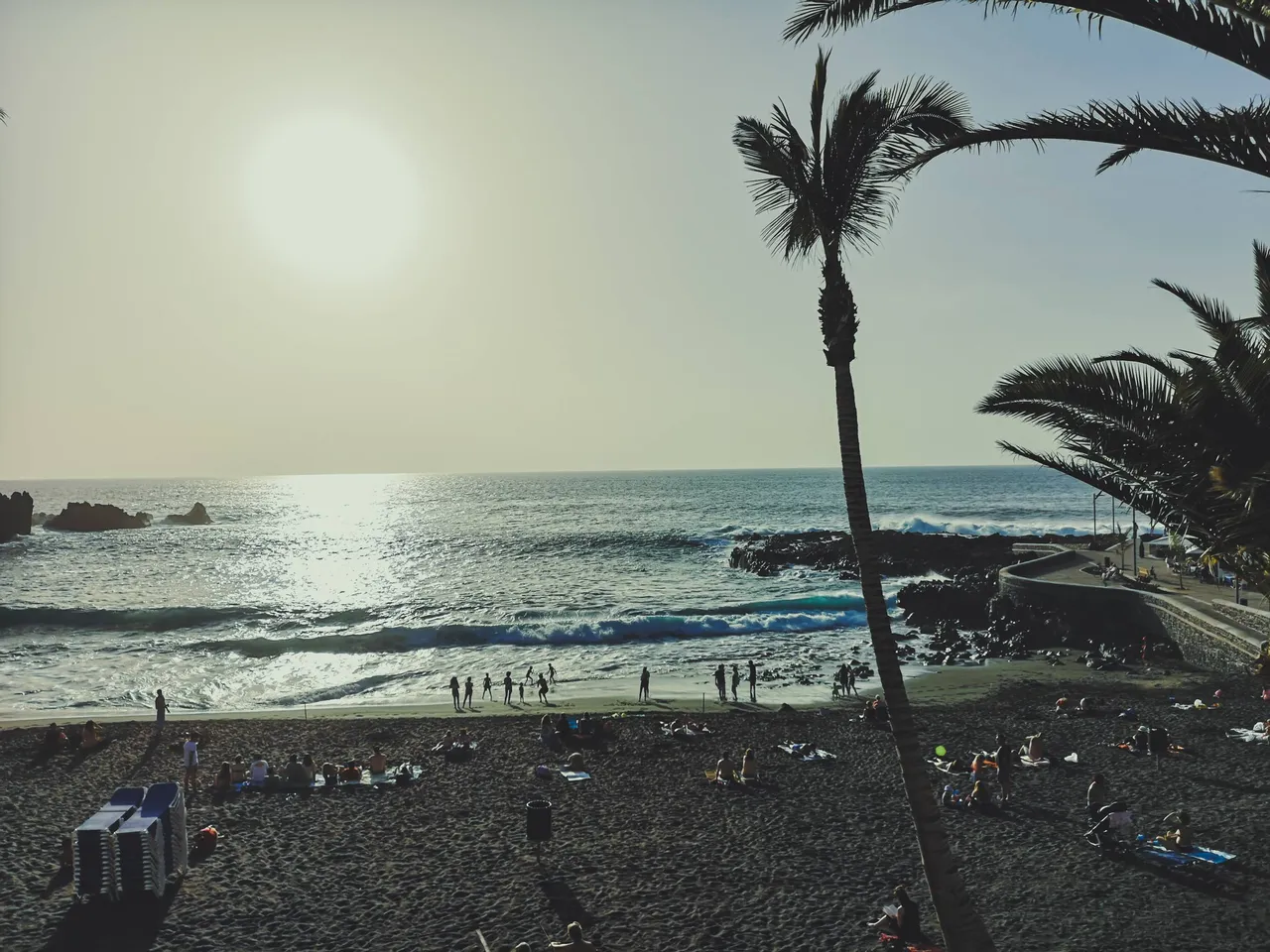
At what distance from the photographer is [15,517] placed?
340 feet

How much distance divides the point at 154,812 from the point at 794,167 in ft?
43.4

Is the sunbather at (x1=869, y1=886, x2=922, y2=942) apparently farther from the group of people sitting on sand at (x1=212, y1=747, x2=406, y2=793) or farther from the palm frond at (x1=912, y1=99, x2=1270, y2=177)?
the group of people sitting on sand at (x1=212, y1=747, x2=406, y2=793)

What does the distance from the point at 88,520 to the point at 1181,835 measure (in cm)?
13205

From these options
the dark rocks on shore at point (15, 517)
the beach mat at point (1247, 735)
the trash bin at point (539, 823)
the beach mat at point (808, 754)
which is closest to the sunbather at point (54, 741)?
the trash bin at point (539, 823)

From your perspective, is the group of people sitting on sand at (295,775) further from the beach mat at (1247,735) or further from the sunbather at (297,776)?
the beach mat at (1247,735)

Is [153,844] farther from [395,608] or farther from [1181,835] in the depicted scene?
[395,608]

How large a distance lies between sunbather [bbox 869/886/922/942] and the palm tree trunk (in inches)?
144

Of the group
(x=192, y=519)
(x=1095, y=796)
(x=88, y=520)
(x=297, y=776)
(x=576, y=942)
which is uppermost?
(x=88, y=520)

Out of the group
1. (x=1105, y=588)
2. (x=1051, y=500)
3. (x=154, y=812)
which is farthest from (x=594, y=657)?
(x=1051, y=500)

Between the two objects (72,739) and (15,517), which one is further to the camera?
(15,517)

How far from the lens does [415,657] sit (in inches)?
1671

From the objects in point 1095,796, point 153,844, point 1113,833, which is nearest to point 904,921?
point 1113,833

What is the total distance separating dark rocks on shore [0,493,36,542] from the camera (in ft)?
332

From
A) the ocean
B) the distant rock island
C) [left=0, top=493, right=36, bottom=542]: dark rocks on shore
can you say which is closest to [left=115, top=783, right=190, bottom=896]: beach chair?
the ocean
